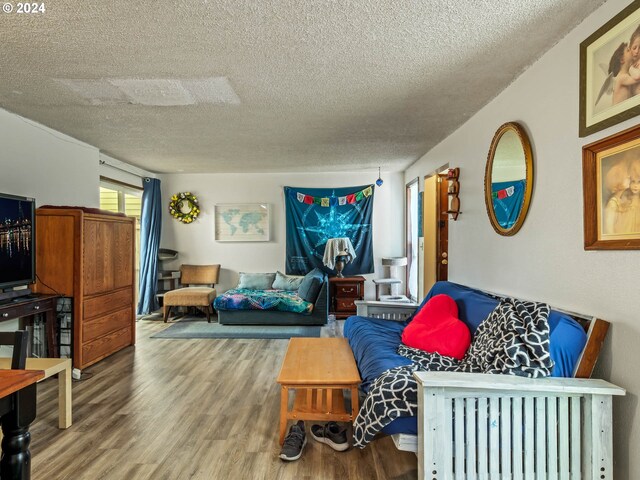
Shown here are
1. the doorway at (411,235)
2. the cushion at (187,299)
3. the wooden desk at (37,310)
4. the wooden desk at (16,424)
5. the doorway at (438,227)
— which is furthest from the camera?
the doorway at (411,235)

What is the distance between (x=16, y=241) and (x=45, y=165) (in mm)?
1066

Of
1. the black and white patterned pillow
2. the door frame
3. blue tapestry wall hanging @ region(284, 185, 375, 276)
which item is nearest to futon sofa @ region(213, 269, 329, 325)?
blue tapestry wall hanging @ region(284, 185, 375, 276)

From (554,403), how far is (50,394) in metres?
3.37

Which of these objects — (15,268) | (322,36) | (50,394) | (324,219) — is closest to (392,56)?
(322,36)

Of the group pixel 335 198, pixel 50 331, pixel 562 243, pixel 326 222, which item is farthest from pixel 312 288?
pixel 562 243

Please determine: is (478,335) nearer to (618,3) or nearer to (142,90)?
(618,3)

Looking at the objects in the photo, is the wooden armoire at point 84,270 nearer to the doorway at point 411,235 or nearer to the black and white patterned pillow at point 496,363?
the black and white patterned pillow at point 496,363

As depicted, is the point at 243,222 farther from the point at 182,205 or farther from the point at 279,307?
the point at 279,307

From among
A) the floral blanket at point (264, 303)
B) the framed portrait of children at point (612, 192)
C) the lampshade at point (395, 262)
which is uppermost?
the framed portrait of children at point (612, 192)

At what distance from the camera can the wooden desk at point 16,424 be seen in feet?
4.30

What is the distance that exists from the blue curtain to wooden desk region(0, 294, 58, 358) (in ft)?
8.56

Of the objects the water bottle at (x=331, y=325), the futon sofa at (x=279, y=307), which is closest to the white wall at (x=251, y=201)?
→ the water bottle at (x=331, y=325)

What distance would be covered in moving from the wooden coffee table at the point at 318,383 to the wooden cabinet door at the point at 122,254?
238 centimetres

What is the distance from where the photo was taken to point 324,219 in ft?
20.2
